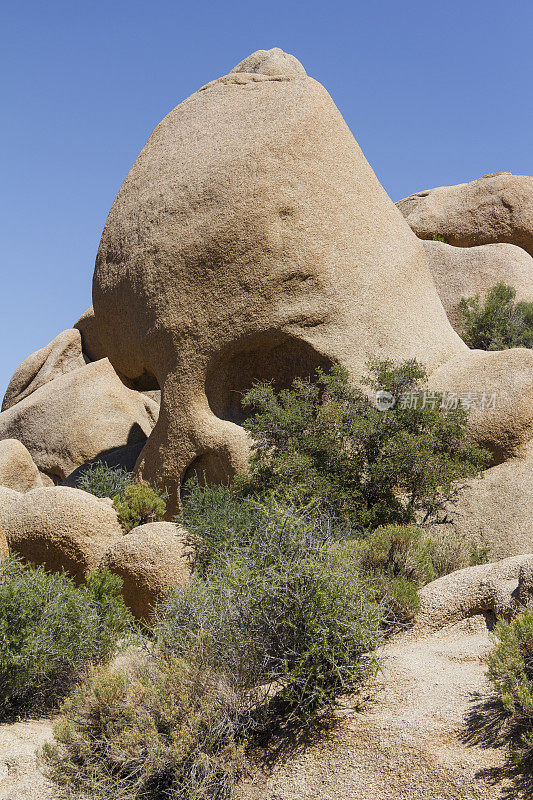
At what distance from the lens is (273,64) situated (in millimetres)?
14766

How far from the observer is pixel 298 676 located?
18.4 feet

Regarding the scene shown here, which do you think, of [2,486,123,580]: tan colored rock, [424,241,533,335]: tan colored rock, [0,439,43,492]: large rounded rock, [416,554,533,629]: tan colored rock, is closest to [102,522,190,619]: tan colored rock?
[2,486,123,580]: tan colored rock

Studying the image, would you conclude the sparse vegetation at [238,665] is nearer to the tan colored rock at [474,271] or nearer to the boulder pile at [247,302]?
the boulder pile at [247,302]

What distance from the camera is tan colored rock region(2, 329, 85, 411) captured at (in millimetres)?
23734

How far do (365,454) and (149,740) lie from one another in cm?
528

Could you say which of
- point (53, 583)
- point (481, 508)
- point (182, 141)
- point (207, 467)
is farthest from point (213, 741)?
point (182, 141)

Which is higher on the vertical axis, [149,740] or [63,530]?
[63,530]

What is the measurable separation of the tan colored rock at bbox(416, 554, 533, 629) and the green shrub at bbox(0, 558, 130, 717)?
10.7 feet

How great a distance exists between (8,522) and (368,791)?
24.6 feet

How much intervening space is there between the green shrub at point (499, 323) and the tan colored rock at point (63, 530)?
980cm

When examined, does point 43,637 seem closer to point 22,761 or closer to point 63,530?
point 22,761

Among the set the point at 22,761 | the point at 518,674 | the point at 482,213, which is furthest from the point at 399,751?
the point at 482,213

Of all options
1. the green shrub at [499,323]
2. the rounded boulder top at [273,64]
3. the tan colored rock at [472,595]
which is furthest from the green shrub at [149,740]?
the green shrub at [499,323]

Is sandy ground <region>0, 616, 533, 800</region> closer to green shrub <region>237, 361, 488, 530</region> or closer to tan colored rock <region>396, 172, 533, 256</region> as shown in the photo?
green shrub <region>237, 361, 488, 530</region>
